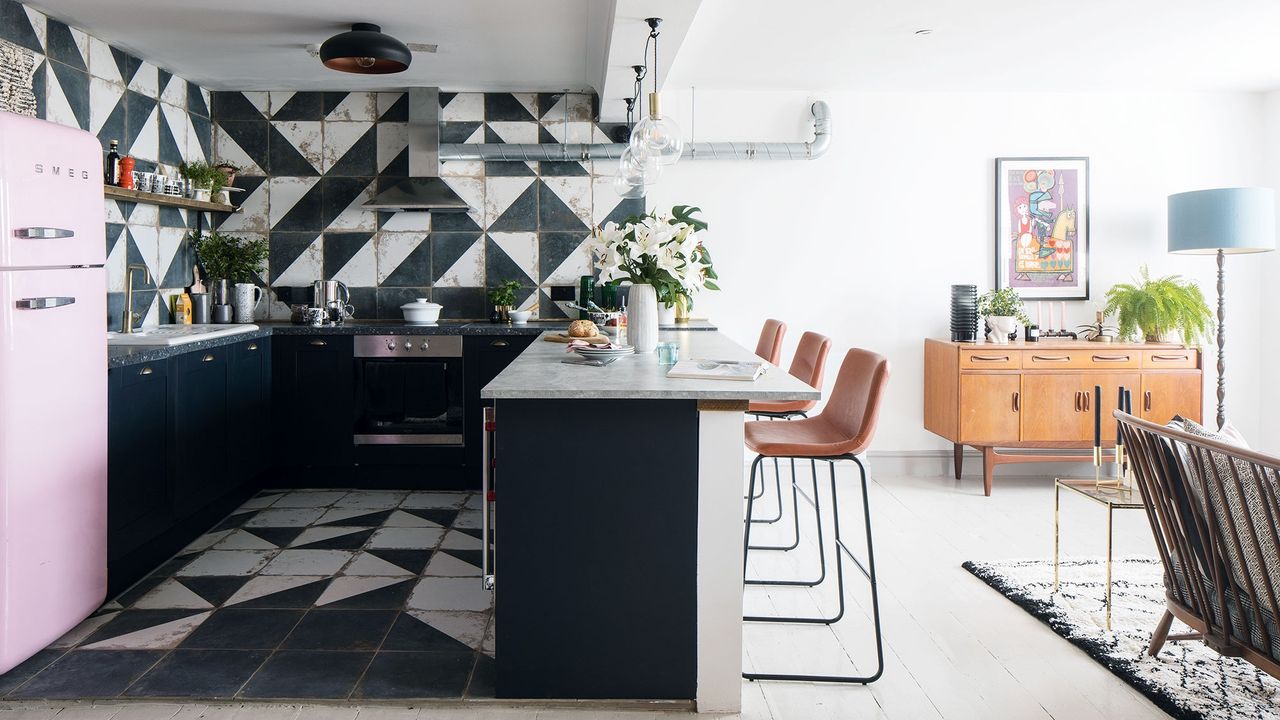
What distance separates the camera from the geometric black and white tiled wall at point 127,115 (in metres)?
3.93

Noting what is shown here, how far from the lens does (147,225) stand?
4.78 meters

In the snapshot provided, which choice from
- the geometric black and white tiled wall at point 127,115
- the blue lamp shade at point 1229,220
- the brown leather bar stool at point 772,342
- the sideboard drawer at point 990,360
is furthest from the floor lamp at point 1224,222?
the geometric black and white tiled wall at point 127,115

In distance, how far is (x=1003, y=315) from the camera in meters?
5.36

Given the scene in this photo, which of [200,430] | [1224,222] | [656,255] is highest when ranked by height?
[1224,222]

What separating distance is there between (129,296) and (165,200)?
74cm

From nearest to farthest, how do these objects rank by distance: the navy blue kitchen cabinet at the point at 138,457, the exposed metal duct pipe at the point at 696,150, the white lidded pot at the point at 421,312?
1. the navy blue kitchen cabinet at the point at 138,457
2. the white lidded pot at the point at 421,312
3. the exposed metal duct pipe at the point at 696,150

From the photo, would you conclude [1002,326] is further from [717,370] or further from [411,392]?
[411,392]

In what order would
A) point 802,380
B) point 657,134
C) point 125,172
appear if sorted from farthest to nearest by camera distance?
1. point 125,172
2. point 802,380
3. point 657,134

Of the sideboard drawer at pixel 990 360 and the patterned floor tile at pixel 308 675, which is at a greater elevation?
the sideboard drawer at pixel 990 360

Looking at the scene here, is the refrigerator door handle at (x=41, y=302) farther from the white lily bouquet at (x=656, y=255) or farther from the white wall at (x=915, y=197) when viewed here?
the white wall at (x=915, y=197)

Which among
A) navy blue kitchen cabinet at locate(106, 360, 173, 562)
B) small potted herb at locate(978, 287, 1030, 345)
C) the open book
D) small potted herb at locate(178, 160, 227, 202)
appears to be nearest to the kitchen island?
the open book

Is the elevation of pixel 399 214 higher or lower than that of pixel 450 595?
higher

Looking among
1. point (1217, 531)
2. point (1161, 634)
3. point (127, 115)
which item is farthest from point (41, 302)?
point (1161, 634)

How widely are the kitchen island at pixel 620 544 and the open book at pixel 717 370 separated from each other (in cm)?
11
